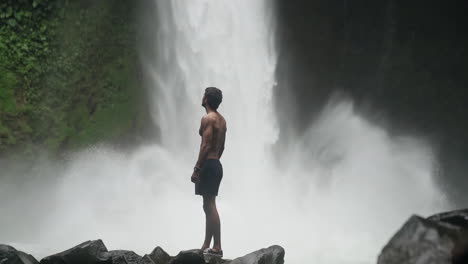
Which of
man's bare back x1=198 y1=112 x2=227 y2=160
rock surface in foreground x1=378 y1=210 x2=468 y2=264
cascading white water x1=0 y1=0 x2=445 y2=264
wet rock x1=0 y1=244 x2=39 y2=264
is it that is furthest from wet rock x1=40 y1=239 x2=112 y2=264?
cascading white water x1=0 y1=0 x2=445 y2=264

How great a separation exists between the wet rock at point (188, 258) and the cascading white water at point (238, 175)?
3738 millimetres

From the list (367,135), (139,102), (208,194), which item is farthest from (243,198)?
(208,194)

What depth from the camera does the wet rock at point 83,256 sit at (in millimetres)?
4164

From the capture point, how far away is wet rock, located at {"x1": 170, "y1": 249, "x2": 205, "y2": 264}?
4.32 metres

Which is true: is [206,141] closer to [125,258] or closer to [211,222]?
[211,222]

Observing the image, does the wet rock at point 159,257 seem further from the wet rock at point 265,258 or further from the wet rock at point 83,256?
the wet rock at point 265,258

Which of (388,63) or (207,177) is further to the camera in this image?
(388,63)

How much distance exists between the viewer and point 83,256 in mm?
4227

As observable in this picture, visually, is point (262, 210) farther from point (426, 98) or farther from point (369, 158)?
point (426, 98)

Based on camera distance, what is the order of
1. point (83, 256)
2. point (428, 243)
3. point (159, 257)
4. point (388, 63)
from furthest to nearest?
1. point (388, 63)
2. point (159, 257)
3. point (83, 256)
4. point (428, 243)

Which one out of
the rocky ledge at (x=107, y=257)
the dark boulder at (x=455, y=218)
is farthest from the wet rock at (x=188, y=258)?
the dark boulder at (x=455, y=218)

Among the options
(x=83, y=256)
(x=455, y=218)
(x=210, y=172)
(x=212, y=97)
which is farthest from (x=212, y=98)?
(x=455, y=218)

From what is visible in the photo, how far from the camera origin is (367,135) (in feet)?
43.5

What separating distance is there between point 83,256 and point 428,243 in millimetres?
2796
